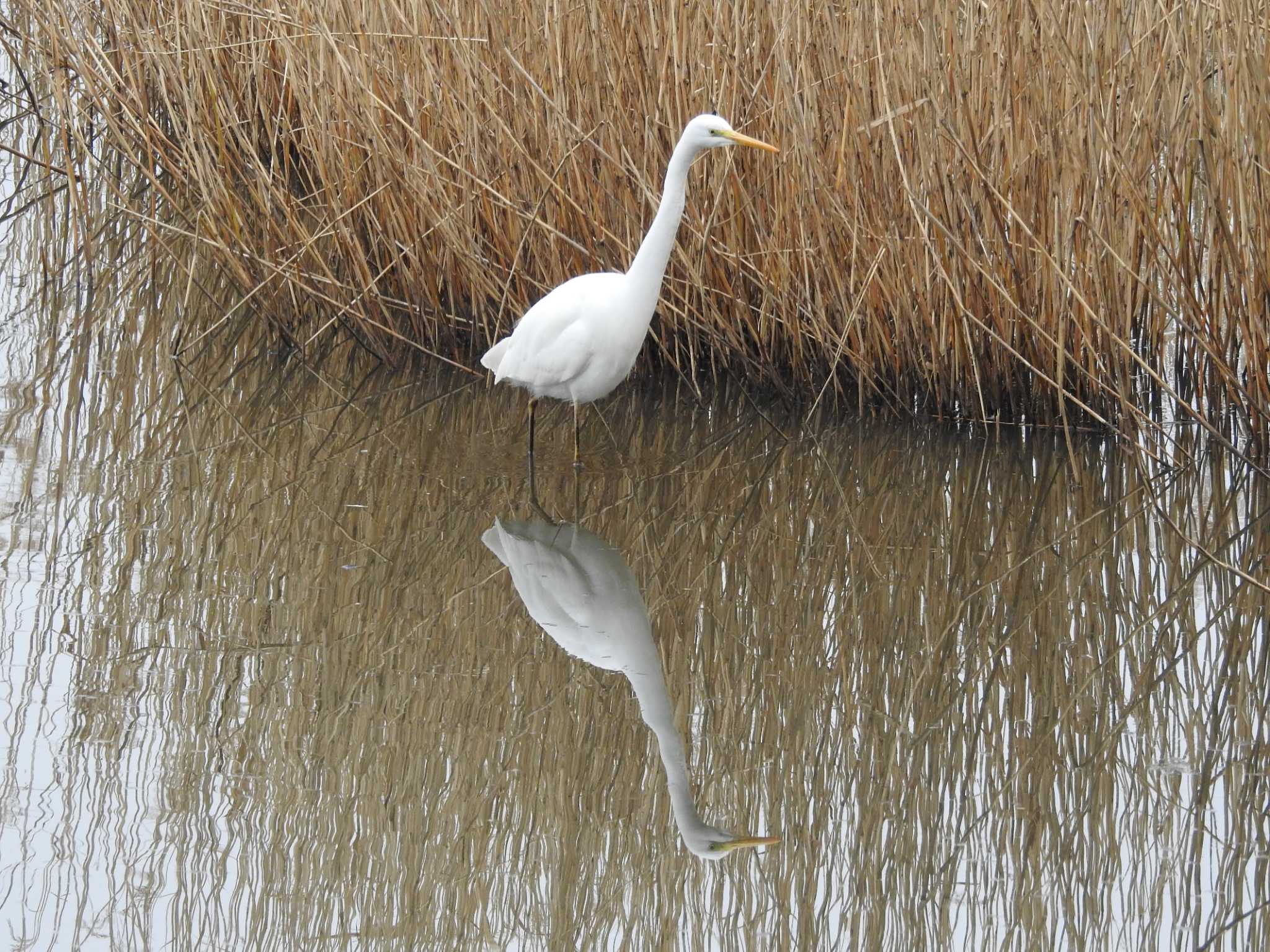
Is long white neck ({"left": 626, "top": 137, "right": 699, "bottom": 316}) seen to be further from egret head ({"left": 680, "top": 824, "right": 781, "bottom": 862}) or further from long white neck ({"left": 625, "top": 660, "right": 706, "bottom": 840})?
egret head ({"left": 680, "top": 824, "right": 781, "bottom": 862})

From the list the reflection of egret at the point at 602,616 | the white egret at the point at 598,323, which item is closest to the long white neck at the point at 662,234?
the white egret at the point at 598,323

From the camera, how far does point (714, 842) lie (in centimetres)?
290

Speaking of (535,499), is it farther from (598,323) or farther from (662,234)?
(662,234)

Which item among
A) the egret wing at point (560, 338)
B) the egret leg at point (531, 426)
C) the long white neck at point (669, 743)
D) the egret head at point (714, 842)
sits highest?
the egret wing at point (560, 338)

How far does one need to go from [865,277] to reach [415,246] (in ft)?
5.24

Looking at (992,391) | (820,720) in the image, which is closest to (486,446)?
(992,391)

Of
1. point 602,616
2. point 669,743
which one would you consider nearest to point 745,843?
point 669,743

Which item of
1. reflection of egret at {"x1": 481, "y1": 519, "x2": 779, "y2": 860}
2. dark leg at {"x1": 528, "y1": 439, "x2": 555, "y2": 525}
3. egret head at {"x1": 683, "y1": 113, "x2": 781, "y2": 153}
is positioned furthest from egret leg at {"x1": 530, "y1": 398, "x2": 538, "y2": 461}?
egret head at {"x1": 683, "y1": 113, "x2": 781, "y2": 153}

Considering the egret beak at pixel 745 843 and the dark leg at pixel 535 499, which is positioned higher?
the dark leg at pixel 535 499

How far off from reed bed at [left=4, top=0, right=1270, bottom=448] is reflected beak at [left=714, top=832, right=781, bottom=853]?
176 cm

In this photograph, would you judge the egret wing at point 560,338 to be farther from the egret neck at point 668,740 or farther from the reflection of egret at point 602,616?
the egret neck at point 668,740

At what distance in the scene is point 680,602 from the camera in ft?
13.1

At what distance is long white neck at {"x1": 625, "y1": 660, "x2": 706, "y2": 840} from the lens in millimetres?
2982

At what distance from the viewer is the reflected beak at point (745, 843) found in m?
2.89
